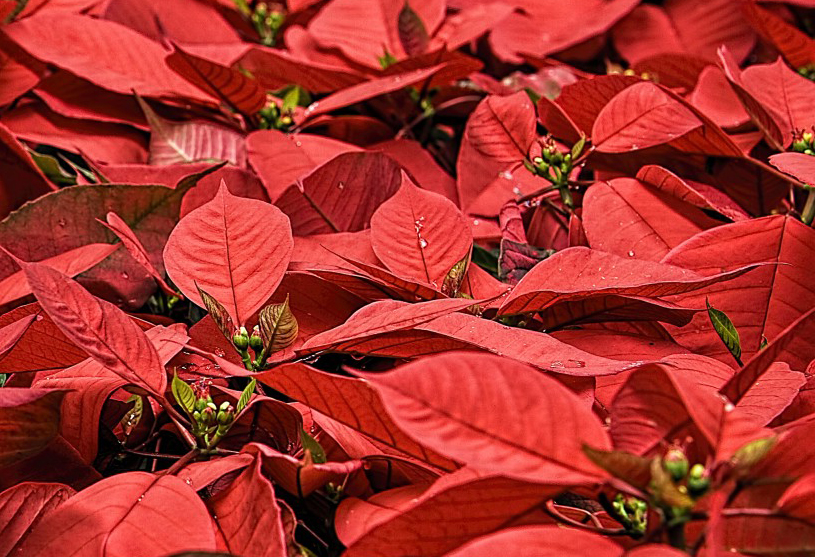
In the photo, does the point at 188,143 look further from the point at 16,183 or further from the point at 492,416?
the point at 492,416

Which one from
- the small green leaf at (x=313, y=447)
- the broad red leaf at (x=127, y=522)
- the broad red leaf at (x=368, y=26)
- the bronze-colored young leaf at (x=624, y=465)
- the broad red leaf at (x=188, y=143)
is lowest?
the broad red leaf at (x=127, y=522)

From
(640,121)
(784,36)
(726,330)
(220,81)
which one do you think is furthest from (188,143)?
(784,36)

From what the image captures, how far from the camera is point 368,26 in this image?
97 centimetres

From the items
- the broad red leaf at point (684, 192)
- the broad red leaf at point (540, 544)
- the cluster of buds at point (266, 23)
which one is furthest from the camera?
the cluster of buds at point (266, 23)

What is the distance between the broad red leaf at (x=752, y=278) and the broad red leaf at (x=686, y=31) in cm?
50

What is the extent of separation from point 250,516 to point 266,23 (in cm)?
77

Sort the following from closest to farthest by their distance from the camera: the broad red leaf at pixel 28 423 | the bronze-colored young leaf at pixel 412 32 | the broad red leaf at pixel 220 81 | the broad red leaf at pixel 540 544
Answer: the broad red leaf at pixel 540 544, the broad red leaf at pixel 28 423, the broad red leaf at pixel 220 81, the bronze-colored young leaf at pixel 412 32

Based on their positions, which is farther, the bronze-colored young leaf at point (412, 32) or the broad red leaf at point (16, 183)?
the bronze-colored young leaf at point (412, 32)

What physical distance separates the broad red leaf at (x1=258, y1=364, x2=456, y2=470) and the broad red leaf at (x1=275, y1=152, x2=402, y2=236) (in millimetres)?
244

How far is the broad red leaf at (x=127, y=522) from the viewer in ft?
1.35

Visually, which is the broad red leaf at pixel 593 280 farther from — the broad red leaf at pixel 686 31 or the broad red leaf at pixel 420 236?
the broad red leaf at pixel 686 31

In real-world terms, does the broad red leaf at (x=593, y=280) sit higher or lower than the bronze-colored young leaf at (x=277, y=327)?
higher

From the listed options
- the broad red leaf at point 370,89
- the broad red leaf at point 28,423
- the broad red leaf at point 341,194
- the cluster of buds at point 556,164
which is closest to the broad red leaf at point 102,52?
the broad red leaf at point 370,89

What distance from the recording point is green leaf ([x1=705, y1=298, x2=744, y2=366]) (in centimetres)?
54
